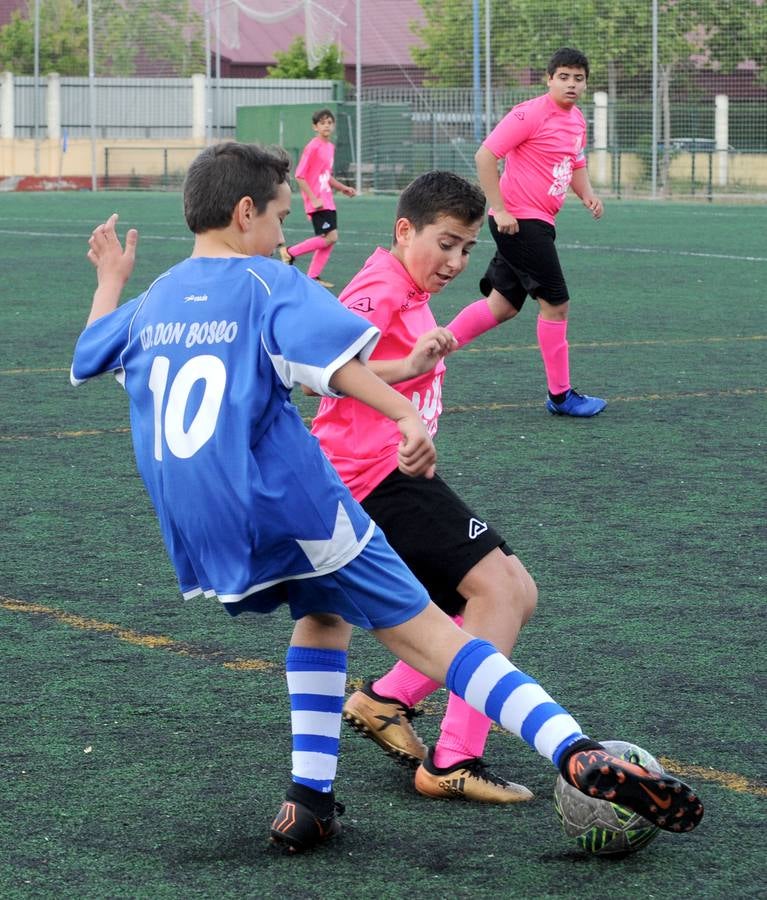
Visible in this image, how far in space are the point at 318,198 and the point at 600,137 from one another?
21.1 m

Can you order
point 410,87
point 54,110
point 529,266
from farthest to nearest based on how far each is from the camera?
point 54,110, point 410,87, point 529,266

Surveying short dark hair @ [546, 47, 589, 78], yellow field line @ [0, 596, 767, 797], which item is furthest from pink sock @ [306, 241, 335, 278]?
yellow field line @ [0, 596, 767, 797]

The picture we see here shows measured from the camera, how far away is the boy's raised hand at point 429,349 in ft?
10.8

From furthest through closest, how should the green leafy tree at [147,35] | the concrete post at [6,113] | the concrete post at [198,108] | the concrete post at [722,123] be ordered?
the concrete post at [198,108] → the concrete post at [6,113] → the green leafy tree at [147,35] → the concrete post at [722,123]

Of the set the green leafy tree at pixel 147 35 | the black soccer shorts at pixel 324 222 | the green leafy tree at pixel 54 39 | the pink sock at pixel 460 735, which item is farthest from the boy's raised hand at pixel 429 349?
the green leafy tree at pixel 54 39

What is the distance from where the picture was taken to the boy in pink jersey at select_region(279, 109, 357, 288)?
17.6 metres

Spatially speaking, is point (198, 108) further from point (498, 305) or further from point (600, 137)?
point (498, 305)

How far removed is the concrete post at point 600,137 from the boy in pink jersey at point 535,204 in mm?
28816

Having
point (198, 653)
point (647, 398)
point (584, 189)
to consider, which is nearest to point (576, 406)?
point (647, 398)

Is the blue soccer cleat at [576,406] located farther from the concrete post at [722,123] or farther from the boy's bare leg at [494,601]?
the concrete post at [722,123]

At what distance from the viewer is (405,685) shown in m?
3.94

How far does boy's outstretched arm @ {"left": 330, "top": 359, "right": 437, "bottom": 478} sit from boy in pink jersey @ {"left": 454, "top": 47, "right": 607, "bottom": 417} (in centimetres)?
591

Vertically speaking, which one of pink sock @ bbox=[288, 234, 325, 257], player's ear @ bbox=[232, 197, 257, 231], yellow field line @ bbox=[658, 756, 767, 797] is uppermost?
player's ear @ bbox=[232, 197, 257, 231]

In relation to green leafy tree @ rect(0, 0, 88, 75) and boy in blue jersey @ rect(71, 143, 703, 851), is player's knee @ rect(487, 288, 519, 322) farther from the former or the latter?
green leafy tree @ rect(0, 0, 88, 75)
